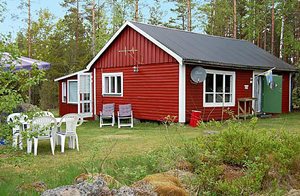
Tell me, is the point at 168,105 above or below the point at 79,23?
below

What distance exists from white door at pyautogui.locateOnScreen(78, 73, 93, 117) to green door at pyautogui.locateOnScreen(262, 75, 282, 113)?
8267 millimetres

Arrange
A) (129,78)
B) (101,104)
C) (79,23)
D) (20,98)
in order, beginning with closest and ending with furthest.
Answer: (20,98)
(129,78)
(101,104)
(79,23)

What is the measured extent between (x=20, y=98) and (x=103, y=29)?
29.8 m

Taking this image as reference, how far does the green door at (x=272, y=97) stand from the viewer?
16.7m

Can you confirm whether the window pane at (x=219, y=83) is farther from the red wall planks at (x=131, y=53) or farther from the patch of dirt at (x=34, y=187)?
the patch of dirt at (x=34, y=187)

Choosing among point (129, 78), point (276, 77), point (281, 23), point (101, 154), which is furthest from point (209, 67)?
point (281, 23)

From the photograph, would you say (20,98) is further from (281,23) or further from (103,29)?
(103,29)

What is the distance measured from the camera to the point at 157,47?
1341 cm

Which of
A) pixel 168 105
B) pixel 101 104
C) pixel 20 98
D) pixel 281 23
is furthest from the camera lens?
pixel 281 23

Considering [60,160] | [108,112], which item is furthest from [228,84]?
[60,160]

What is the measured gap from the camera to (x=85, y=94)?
16.5 m

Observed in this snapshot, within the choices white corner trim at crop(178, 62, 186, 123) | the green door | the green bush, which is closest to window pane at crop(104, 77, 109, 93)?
white corner trim at crop(178, 62, 186, 123)

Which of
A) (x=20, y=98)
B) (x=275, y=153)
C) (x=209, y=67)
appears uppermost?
(x=209, y=67)

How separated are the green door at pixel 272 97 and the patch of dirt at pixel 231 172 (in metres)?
12.9
